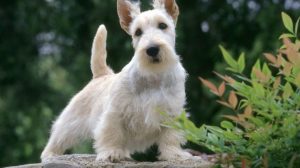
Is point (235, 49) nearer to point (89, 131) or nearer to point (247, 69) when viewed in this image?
point (247, 69)

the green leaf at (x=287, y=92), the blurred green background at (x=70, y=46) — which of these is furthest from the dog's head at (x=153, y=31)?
the blurred green background at (x=70, y=46)

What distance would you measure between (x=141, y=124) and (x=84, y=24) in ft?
49.0

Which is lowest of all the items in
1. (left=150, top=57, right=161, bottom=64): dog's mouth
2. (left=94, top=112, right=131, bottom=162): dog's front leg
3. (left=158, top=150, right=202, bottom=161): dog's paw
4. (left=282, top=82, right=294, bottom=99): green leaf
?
(left=282, top=82, right=294, bottom=99): green leaf

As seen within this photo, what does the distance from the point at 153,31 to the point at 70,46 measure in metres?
16.1

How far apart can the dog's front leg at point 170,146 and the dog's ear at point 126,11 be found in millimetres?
1252

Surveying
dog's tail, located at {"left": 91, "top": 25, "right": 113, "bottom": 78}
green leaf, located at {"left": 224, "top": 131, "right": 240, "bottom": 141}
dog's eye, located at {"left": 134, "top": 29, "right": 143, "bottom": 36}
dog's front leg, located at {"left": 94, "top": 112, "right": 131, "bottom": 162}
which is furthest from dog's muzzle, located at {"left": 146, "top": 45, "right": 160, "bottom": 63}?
dog's tail, located at {"left": 91, "top": 25, "right": 113, "bottom": 78}

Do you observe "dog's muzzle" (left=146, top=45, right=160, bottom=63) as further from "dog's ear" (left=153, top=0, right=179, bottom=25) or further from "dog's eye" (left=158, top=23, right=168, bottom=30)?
"dog's ear" (left=153, top=0, right=179, bottom=25)

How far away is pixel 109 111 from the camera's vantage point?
26.8 ft

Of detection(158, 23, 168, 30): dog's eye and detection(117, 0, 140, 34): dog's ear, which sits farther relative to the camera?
detection(117, 0, 140, 34): dog's ear

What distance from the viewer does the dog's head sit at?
7722 millimetres

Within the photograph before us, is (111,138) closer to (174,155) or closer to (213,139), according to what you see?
(174,155)

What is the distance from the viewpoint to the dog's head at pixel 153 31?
772 centimetres

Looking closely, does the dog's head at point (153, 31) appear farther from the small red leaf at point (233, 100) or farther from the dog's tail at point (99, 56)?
the small red leaf at point (233, 100)

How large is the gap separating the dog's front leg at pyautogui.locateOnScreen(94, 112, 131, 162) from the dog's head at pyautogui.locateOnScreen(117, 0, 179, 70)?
2.08 ft
